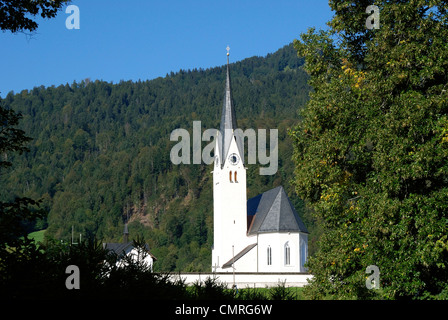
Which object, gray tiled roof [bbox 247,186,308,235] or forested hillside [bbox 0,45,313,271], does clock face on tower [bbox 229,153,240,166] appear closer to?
gray tiled roof [bbox 247,186,308,235]

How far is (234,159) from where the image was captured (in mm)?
58219

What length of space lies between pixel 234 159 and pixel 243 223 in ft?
20.6

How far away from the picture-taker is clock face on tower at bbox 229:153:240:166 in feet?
190

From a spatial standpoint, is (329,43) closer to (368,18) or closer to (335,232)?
(368,18)

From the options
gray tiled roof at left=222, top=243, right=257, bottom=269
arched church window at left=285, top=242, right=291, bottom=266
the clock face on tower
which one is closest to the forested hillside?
gray tiled roof at left=222, top=243, right=257, bottom=269

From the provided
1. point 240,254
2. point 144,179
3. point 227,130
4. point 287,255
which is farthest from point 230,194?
point 144,179

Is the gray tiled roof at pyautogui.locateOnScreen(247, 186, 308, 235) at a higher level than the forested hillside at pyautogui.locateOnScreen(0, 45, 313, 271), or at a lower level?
lower

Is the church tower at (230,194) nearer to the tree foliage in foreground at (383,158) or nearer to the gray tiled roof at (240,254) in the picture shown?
the gray tiled roof at (240,254)

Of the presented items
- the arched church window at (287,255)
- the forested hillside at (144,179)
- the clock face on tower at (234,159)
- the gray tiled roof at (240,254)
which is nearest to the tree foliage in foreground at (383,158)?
the arched church window at (287,255)

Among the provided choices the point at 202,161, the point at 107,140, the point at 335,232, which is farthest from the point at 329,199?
the point at 107,140

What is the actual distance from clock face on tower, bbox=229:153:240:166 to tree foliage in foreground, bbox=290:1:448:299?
→ 37.4 metres

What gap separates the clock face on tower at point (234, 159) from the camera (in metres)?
57.8

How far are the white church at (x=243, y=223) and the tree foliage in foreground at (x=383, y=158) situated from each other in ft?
116

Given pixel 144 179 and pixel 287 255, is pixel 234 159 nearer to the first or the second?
pixel 287 255
